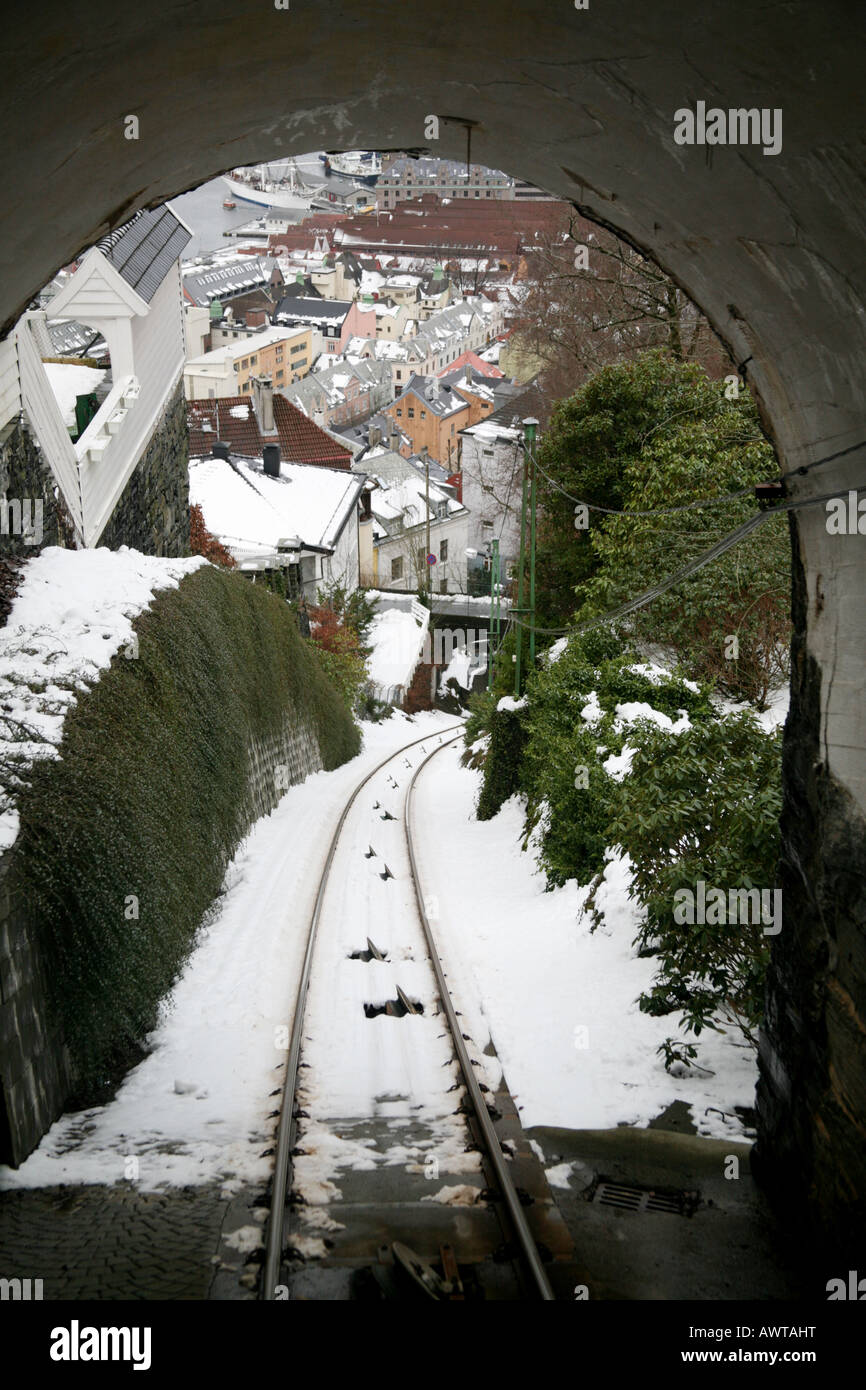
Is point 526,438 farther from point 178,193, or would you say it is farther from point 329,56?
point 329,56

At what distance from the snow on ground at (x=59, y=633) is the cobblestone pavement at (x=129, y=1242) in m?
2.01

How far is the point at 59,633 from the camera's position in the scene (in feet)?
29.4

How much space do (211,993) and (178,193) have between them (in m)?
6.37

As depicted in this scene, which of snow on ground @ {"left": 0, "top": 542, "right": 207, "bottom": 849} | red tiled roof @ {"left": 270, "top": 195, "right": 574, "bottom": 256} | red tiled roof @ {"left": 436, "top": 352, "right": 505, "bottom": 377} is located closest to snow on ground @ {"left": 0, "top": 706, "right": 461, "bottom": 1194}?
snow on ground @ {"left": 0, "top": 542, "right": 207, "bottom": 849}

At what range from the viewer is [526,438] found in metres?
15.9

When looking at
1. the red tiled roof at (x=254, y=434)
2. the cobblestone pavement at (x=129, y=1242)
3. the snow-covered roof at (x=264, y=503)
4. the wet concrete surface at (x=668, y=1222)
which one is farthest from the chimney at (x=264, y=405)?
the cobblestone pavement at (x=129, y=1242)

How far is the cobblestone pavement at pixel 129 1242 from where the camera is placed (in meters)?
5.31

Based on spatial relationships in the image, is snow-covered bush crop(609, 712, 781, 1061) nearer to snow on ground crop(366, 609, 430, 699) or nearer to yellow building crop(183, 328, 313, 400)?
snow on ground crop(366, 609, 430, 699)

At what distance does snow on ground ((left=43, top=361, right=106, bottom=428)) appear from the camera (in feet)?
52.5

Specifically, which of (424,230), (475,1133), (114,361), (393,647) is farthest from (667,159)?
(424,230)

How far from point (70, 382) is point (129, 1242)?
46.8 ft

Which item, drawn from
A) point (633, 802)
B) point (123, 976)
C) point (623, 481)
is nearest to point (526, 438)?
point (623, 481)

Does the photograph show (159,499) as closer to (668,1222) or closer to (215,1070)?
(215,1070)

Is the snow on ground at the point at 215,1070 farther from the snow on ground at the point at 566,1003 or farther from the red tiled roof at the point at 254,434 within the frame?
the red tiled roof at the point at 254,434
